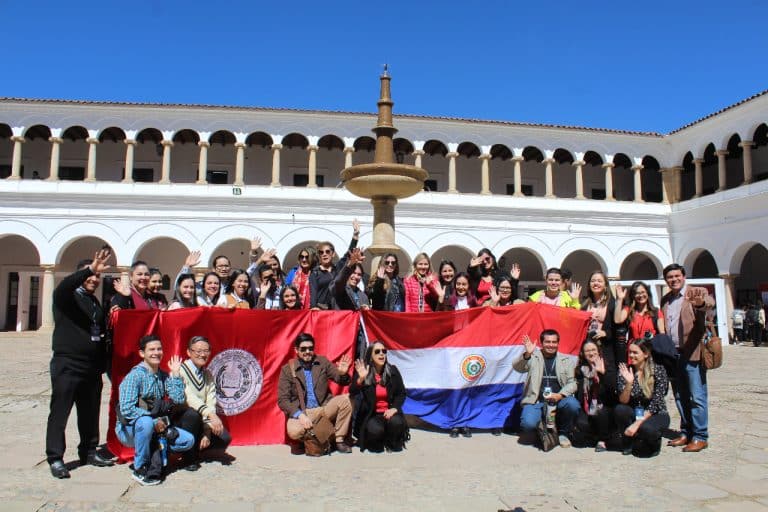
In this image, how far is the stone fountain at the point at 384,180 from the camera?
984 cm

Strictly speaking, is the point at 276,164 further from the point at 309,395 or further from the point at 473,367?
the point at 309,395

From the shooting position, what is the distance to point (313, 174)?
25984 mm

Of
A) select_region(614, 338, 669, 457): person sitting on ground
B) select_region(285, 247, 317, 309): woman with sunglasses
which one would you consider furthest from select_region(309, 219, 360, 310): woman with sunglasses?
select_region(614, 338, 669, 457): person sitting on ground

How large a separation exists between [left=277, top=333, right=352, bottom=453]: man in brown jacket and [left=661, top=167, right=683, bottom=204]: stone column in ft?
83.0

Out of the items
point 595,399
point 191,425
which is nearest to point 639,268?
point 595,399

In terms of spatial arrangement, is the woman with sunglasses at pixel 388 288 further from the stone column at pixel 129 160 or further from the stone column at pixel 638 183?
the stone column at pixel 638 183

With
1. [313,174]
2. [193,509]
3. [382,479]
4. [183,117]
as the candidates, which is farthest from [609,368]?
[183,117]

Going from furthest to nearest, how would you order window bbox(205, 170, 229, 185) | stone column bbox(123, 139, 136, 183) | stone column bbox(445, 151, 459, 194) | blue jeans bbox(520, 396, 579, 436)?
1. window bbox(205, 170, 229, 185)
2. stone column bbox(445, 151, 459, 194)
3. stone column bbox(123, 139, 136, 183)
4. blue jeans bbox(520, 396, 579, 436)

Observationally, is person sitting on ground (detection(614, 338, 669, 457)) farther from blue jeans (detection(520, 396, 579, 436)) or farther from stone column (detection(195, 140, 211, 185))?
stone column (detection(195, 140, 211, 185))

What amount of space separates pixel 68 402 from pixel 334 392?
2.76m

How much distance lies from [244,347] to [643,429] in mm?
4118

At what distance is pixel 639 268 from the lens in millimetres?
31234

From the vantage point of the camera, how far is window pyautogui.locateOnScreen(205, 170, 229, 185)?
93.1 ft

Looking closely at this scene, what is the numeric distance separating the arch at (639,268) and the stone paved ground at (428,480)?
80.4 feet
